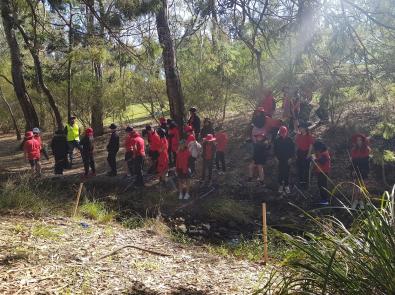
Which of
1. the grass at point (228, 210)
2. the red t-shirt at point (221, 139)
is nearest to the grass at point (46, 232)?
the grass at point (228, 210)

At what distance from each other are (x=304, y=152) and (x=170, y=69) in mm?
5469

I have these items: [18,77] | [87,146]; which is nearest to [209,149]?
[87,146]

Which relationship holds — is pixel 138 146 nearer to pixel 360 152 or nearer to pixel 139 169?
pixel 139 169

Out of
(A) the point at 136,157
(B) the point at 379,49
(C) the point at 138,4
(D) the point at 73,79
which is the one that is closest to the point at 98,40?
(C) the point at 138,4

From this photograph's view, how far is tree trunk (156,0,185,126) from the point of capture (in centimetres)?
1412

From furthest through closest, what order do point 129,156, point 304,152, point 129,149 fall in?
point 129,156 → point 129,149 → point 304,152

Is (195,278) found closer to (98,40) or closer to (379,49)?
(98,40)

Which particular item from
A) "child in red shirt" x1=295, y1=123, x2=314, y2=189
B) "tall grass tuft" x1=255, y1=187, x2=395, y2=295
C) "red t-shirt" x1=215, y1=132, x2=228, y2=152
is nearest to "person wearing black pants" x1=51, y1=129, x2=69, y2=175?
"red t-shirt" x1=215, y1=132, x2=228, y2=152

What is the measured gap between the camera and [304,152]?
1181 cm

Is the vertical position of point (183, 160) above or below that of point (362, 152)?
above

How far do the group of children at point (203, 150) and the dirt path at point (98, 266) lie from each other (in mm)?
5011

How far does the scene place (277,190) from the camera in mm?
12359

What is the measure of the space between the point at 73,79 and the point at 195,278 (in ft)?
55.7

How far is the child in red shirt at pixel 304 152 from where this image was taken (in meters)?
11.7
